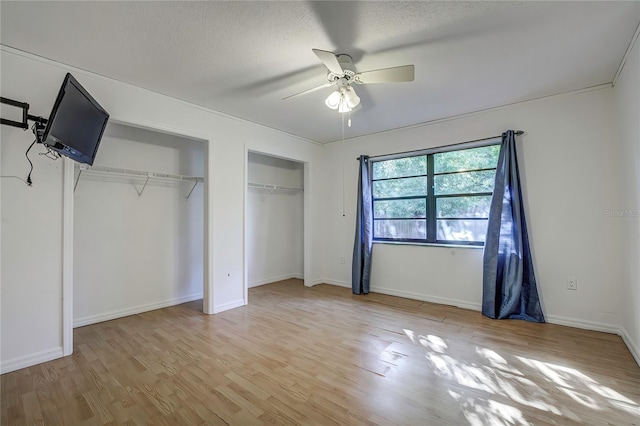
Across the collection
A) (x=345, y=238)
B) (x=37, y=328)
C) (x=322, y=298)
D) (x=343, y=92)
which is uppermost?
(x=343, y=92)

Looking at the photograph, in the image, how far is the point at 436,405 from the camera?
1807 millimetres

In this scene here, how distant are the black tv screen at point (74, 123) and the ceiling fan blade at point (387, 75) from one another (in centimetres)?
212

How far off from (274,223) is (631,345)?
475 cm

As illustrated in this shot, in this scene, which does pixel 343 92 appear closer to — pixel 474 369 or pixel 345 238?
pixel 474 369

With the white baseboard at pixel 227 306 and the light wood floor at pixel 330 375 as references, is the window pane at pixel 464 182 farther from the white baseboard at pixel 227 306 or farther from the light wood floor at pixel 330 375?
the white baseboard at pixel 227 306

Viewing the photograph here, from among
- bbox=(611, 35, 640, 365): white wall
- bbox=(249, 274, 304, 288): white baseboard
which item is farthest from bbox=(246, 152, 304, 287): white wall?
bbox=(611, 35, 640, 365): white wall

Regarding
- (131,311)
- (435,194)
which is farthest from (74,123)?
(435,194)

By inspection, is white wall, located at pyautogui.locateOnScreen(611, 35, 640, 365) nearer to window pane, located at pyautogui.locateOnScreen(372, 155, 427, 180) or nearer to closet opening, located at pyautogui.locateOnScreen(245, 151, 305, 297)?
window pane, located at pyautogui.locateOnScreen(372, 155, 427, 180)

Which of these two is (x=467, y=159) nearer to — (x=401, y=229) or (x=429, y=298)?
(x=401, y=229)

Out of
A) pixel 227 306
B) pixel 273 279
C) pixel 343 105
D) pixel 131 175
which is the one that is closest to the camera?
pixel 343 105

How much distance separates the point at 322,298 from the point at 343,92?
2.95 m

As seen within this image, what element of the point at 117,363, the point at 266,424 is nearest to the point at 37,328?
the point at 117,363

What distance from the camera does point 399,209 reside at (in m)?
4.42

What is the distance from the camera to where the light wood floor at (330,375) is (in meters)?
1.74
